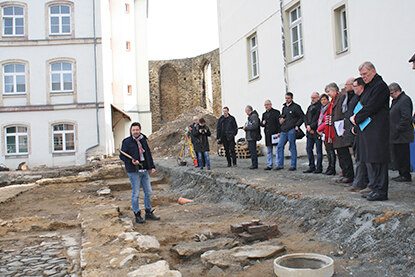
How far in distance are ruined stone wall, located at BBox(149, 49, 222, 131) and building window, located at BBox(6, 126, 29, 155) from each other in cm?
1439

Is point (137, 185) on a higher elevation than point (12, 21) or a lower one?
lower

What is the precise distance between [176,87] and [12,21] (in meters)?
16.4


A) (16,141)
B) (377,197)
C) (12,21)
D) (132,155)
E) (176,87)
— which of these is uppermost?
(12,21)

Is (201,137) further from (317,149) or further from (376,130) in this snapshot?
(376,130)

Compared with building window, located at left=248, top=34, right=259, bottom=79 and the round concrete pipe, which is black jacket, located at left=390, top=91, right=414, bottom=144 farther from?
building window, located at left=248, top=34, right=259, bottom=79

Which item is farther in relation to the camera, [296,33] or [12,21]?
[12,21]

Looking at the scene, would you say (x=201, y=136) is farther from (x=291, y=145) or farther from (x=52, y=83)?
(x=52, y=83)

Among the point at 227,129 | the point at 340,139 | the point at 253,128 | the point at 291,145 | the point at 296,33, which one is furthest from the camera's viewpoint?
the point at 296,33

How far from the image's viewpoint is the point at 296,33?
544 inches

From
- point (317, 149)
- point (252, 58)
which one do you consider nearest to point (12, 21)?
point (252, 58)

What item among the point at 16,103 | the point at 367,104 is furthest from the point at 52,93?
the point at 367,104

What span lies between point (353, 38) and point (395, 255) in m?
8.24

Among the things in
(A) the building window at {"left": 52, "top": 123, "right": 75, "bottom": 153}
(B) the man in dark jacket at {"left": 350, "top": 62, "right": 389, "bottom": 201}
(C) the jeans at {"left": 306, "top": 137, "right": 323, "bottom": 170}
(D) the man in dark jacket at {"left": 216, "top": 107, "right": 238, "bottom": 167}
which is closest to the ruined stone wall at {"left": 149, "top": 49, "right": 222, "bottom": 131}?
(A) the building window at {"left": 52, "top": 123, "right": 75, "bottom": 153}

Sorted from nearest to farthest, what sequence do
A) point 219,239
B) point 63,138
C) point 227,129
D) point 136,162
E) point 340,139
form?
point 219,239 < point 340,139 < point 136,162 < point 227,129 < point 63,138
